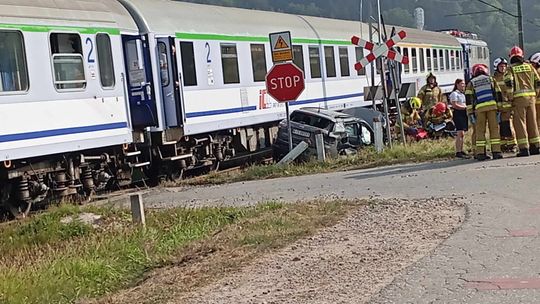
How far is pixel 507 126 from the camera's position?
43.2 feet

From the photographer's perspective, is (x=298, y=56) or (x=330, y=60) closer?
(x=298, y=56)

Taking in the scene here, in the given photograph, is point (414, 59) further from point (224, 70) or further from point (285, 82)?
point (285, 82)

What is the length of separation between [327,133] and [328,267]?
33.0 ft

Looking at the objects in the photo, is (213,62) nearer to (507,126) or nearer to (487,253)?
(507,126)

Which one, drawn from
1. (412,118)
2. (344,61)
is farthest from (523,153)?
(344,61)

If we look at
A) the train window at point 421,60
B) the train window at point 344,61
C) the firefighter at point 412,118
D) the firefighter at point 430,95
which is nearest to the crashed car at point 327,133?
the firefighter at point 412,118

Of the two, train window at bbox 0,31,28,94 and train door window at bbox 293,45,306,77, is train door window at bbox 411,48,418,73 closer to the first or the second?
train door window at bbox 293,45,306,77

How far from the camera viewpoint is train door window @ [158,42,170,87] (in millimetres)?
14773

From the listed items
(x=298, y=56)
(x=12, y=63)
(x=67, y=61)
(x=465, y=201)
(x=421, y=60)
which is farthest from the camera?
(x=421, y=60)

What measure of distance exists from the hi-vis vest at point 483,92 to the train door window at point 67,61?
660 centimetres

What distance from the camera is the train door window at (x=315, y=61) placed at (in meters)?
21.0

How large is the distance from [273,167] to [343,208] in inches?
214

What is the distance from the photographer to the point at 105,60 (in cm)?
1327

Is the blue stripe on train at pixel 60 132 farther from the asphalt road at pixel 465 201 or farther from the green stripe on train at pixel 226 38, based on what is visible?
the green stripe on train at pixel 226 38
